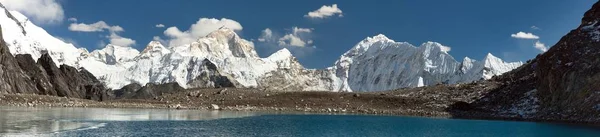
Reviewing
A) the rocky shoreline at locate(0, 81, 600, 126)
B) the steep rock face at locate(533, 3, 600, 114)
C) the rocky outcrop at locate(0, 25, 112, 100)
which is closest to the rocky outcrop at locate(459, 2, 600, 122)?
the steep rock face at locate(533, 3, 600, 114)

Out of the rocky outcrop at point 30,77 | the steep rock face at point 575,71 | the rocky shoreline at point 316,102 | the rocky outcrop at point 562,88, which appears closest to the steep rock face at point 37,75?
the rocky outcrop at point 30,77

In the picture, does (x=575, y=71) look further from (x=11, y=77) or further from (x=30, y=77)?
(x=30, y=77)

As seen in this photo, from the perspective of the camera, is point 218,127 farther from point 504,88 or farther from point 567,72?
point 504,88

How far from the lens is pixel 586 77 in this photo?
8519cm

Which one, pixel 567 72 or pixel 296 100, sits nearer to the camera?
pixel 567 72

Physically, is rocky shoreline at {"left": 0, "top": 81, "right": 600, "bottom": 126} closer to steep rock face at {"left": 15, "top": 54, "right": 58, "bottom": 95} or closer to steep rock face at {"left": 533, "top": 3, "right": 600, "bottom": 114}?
steep rock face at {"left": 533, "top": 3, "right": 600, "bottom": 114}

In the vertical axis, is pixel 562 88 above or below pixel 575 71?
below

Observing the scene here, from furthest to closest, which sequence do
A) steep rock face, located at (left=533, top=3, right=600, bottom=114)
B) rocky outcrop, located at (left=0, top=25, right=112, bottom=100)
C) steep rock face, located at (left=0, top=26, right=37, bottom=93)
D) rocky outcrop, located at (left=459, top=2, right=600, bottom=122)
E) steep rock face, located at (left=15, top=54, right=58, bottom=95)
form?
steep rock face, located at (left=15, top=54, right=58, bottom=95)
rocky outcrop, located at (left=0, top=25, right=112, bottom=100)
steep rock face, located at (left=0, top=26, right=37, bottom=93)
steep rock face, located at (left=533, top=3, right=600, bottom=114)
rocky outcrop, located at (left=459, top=2, right=600, bottom=122)

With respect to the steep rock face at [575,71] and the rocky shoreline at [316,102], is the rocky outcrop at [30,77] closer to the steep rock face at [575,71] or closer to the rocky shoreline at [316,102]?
the rocky shoreline at [316,102]

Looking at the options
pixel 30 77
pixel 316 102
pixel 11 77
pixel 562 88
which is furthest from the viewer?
pixel 30 77

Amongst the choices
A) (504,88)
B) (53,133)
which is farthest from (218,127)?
(504,88)

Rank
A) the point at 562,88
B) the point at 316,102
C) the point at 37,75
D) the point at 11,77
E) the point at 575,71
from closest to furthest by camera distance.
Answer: the point at 575,71
the point at 562,88
the point at 316,102
the point at 11,77
the point at 37,75

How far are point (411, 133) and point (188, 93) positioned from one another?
85695 mm

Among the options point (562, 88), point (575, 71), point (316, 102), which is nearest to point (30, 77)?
point (316, 102)
